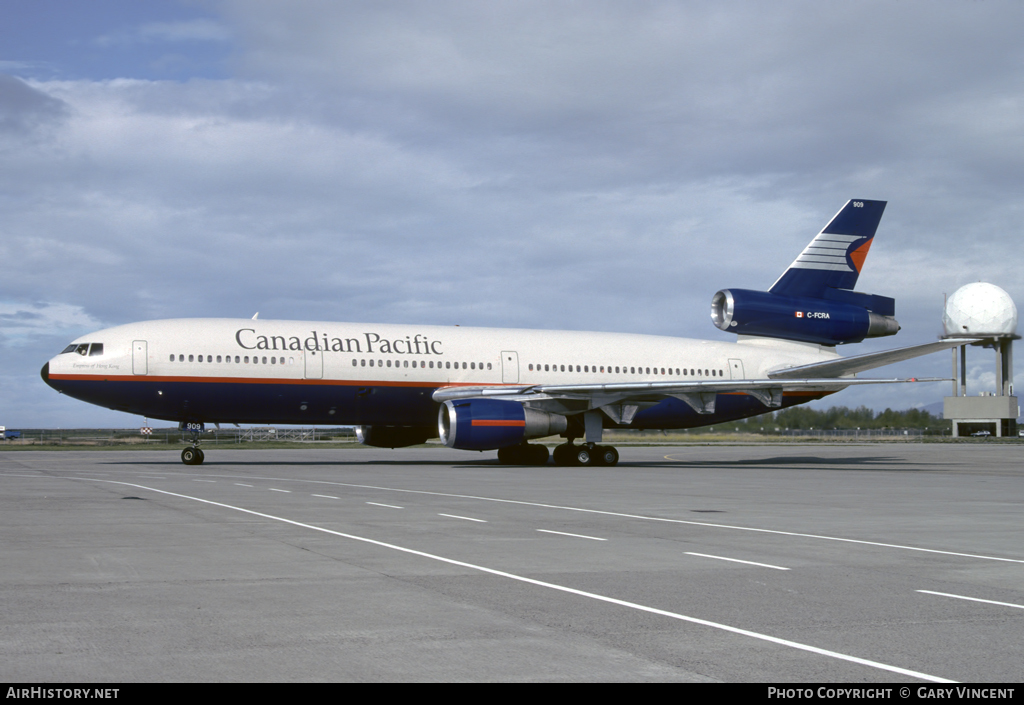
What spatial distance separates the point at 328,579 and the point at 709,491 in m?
14.3

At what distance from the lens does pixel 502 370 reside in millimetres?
34406

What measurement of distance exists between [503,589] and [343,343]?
80.8 feet

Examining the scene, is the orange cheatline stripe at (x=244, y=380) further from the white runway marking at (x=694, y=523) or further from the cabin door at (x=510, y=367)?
the white runway marking at (x=694, y=523)

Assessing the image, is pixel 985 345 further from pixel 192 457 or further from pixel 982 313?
pixel 192 457

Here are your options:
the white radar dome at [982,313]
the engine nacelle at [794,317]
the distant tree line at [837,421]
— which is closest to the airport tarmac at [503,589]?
the engine nacelle at [794,317]

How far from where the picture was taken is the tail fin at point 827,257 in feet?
129

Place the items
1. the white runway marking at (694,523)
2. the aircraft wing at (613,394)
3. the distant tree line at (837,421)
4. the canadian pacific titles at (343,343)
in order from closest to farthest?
the white runway marking at (694,523)
the canadian pacific titles at (343,343)
the aircraft wing at (613,394)
the distant tree line at (837,421)

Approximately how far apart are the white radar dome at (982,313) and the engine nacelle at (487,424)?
7281cm

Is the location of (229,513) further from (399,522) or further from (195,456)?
(195,456)

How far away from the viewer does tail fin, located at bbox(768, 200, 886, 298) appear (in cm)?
3928

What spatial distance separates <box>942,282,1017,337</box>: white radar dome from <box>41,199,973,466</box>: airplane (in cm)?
5781

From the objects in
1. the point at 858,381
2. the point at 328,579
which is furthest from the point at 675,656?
the point at 858,381

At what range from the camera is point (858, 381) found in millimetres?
35125

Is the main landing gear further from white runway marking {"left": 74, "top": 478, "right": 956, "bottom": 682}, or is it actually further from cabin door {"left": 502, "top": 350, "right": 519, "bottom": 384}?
white runway marking {"left": 74, "top": 478, "right": 956, "bottom": 682}
